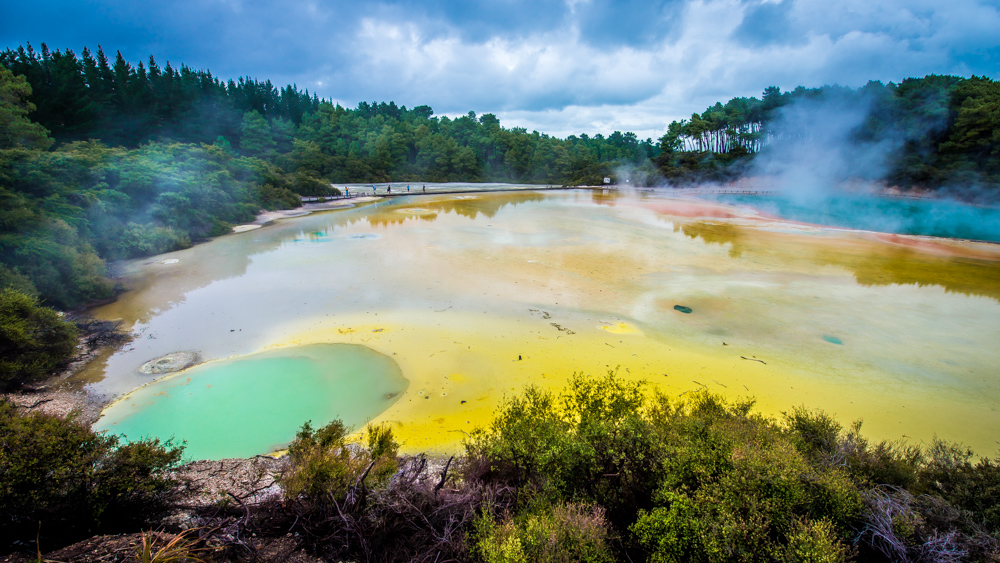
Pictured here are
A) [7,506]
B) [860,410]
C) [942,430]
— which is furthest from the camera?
[860,410]

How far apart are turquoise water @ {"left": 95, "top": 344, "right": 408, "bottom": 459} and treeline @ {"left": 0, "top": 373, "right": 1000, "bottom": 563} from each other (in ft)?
5.44

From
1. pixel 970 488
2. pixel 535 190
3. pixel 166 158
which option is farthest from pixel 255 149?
pixel 970 488

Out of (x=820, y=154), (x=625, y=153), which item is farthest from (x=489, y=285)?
(x=625, y=153)

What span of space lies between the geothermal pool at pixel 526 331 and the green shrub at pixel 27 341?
0.61 m

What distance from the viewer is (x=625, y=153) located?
72.3 metres

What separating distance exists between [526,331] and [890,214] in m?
36.5

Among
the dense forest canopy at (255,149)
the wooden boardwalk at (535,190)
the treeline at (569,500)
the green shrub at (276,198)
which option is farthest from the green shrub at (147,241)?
the wooden boardwalk at (535,190)

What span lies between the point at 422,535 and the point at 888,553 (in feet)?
12.9

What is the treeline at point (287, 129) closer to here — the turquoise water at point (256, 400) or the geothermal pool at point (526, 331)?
the geothermal pool at point (526, 331)

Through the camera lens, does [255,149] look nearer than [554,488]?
No

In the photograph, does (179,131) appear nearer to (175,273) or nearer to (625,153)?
(175,273)

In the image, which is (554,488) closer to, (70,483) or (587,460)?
(587,460)

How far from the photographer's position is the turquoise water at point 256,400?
6.31 meters

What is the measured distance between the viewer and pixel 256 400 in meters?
7.17
